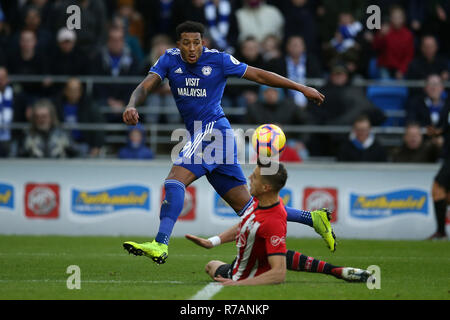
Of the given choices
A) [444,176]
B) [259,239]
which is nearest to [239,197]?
[259,239]

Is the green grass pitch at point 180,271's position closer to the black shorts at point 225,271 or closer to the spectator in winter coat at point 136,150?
the black shorts at point 225,271

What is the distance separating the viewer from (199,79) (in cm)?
938

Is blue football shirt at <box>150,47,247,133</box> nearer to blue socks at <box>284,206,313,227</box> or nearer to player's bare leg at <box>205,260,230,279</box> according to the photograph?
blue socks at <box>284,206,313,227</box>

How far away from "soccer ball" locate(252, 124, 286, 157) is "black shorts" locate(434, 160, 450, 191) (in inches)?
186

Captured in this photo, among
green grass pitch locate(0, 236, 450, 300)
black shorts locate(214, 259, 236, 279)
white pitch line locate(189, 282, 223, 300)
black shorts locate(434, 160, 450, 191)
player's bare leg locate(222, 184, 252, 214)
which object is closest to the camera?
white pitch line locate(189, 282, 223, 300)

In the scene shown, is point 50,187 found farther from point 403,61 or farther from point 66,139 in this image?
point 403,61

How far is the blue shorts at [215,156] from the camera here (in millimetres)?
9234

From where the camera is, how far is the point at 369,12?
18.2m

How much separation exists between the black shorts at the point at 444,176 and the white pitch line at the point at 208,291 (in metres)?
6.91

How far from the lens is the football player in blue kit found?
30.3ft

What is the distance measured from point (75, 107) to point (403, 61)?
269 inches

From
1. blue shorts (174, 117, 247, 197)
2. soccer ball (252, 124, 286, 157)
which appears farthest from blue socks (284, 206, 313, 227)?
soccer ball (252, 124, 286, 157)

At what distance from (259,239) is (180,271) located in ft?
7.29
